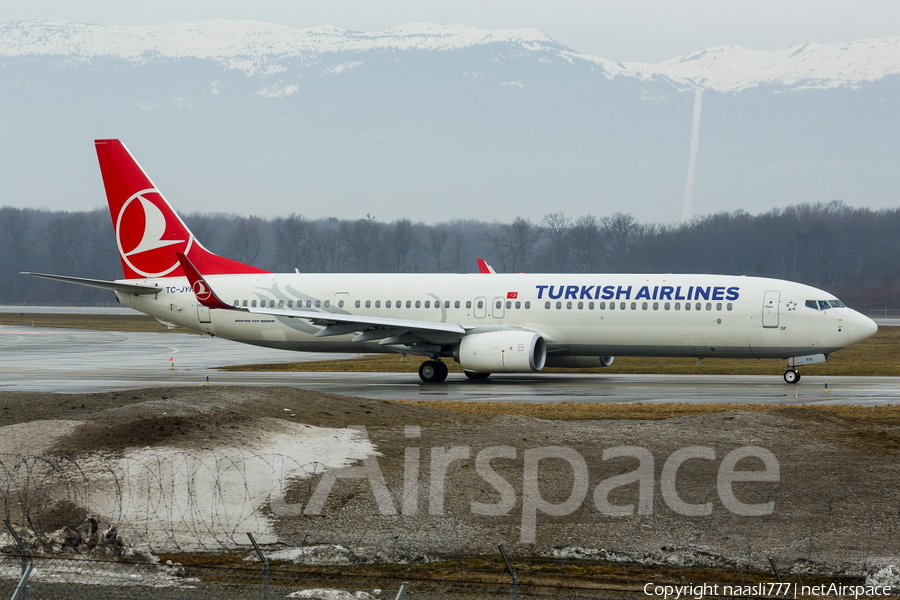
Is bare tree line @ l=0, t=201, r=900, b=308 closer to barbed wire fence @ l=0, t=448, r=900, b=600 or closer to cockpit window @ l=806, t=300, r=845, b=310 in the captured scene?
cockpit window @ l=806, t=300, r=845, b=310

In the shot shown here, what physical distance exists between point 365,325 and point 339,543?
21.7 meters

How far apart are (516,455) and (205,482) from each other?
520cm

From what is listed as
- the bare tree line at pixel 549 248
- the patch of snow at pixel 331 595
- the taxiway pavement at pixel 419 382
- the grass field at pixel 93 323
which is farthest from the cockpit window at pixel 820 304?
the bare tree line at pixel 549 248

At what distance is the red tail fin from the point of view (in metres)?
38.6

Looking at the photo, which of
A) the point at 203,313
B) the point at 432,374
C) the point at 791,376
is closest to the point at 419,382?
the point at 432,374

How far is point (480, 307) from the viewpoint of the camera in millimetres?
35312

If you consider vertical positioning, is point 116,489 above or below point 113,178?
below

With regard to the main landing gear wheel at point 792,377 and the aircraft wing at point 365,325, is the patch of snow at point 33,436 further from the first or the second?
the main landing gear wheel at point 792,377

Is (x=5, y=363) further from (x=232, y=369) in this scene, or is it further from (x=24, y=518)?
(x=24, y=518)

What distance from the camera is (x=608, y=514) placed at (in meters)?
13.4

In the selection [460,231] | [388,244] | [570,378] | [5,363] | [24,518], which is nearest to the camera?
[24,518]

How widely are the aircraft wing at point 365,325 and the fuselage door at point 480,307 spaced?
0.95m

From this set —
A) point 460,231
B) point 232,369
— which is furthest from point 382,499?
point 460,231

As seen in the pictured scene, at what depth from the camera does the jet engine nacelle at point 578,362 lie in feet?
119
